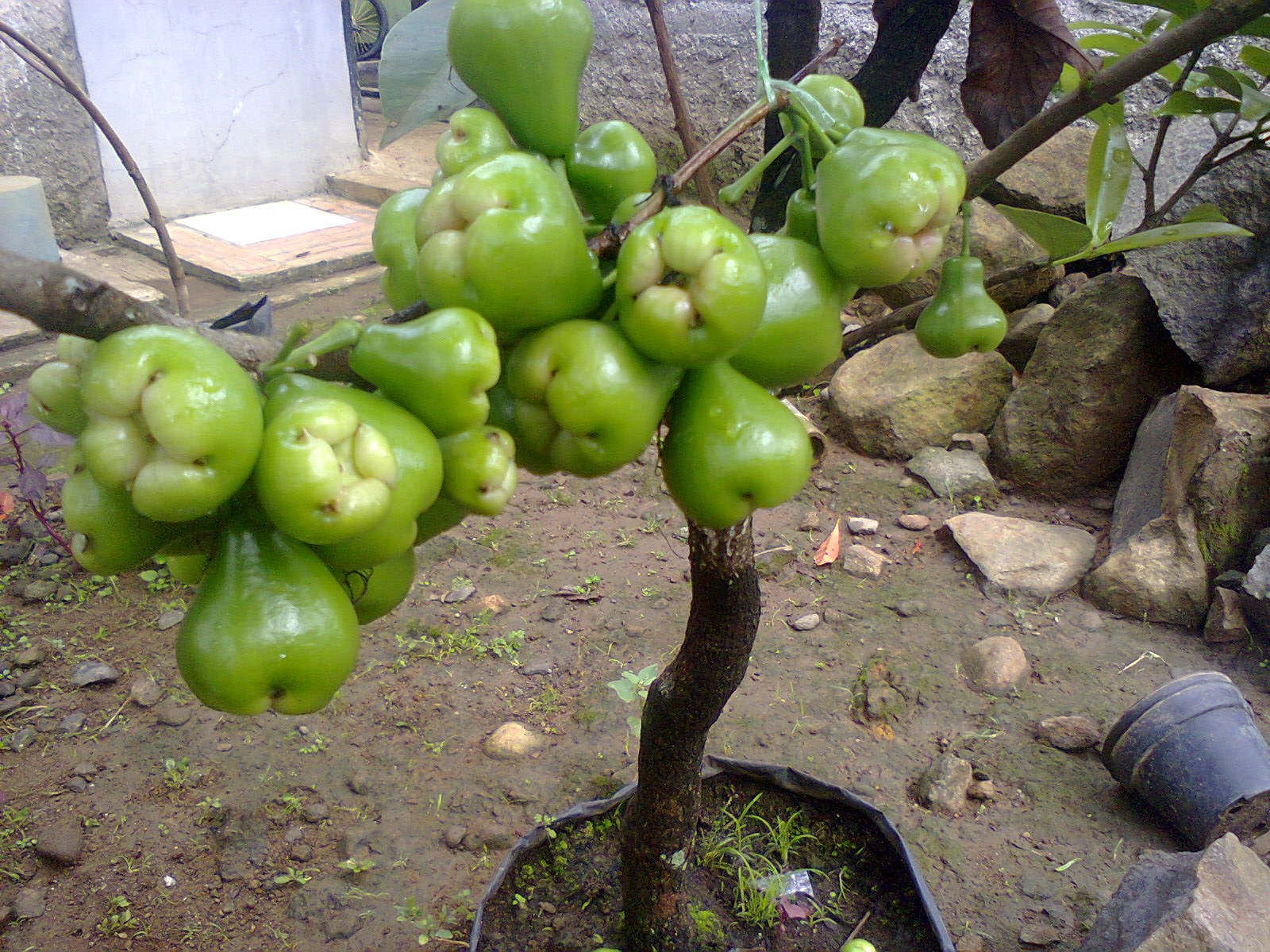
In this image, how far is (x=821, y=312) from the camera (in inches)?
33.3

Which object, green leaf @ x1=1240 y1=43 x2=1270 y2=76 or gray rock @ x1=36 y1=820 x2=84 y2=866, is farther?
gray rock @ x1=36 y1=820 x2=84 y2=866

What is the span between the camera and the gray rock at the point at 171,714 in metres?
2.63

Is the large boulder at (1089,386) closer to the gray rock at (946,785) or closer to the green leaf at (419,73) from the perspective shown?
the gray rock at (946,785)

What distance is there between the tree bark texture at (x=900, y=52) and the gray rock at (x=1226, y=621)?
2.10 metres

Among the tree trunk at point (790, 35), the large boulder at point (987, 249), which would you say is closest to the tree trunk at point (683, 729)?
the tree trunk at point (790, 35)

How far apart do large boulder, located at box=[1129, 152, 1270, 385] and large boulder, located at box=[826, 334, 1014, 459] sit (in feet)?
2.32

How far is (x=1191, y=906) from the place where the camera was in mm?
1649

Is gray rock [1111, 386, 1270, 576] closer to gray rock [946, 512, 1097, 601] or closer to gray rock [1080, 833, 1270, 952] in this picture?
gray rock [946, 512, 1097, 601]

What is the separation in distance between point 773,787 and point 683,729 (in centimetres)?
68

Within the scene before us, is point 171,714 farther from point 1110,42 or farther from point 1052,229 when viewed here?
point 1110,42

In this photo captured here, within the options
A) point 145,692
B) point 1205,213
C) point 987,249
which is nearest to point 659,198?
point 1205,213

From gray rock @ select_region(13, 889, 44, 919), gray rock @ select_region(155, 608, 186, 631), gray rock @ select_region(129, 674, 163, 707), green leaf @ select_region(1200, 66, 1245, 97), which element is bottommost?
gray rock @ select_region(155, 608, 186, 631)

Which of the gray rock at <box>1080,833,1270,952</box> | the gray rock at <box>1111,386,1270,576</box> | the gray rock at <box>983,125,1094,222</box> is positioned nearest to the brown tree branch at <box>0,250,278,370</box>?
the gray rock at <box>1080,833,1270,952</box>

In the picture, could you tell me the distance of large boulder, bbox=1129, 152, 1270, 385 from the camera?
10.4ft
